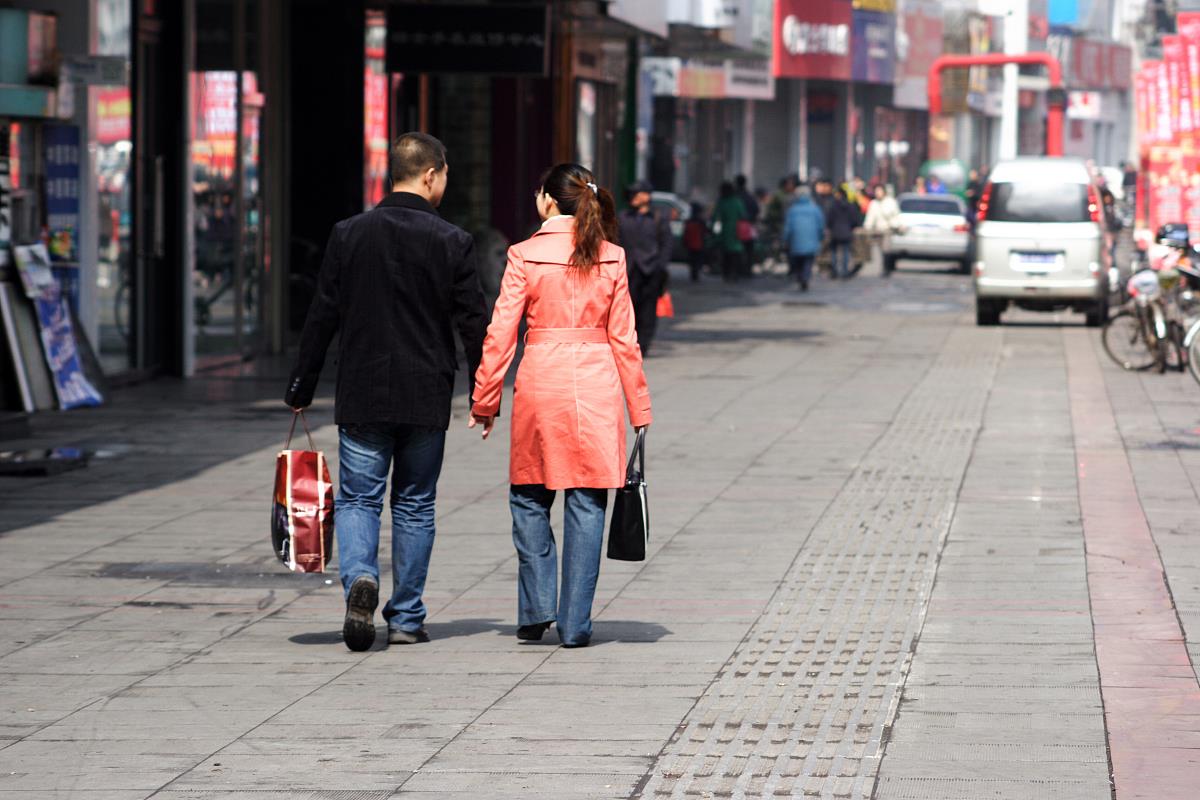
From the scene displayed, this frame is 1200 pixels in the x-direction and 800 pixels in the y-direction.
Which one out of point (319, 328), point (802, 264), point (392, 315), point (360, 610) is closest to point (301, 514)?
point (360, 610)

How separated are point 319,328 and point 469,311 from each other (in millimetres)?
469

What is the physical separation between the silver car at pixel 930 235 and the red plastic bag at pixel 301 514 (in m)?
31.8

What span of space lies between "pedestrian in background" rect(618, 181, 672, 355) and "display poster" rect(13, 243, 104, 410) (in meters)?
4.77

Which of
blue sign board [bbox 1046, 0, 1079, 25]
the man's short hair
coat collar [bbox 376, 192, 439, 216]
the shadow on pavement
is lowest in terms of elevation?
the shadow on pavement

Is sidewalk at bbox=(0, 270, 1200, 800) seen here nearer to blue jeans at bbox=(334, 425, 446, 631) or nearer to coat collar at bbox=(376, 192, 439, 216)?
blue jeans at bbox=(334, 425, 446, 631)

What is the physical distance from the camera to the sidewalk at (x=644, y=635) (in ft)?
19.0

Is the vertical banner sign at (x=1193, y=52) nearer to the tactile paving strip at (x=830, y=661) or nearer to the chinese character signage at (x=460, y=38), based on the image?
the chinese character signage at (x=460, y=38)

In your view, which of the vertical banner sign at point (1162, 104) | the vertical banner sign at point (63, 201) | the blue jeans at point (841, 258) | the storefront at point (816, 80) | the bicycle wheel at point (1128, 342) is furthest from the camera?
the storefront at point (816, 80)

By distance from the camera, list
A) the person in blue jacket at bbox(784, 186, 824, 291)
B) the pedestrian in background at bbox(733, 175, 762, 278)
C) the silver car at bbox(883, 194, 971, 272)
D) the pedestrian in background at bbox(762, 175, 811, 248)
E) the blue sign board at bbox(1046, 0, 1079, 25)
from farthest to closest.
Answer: the blue sign board at bbox(1046, 0, 1079, 25) → the pedestrian in background at bbox(762, 175, 811, 248) → the silver car at bbox(883, 194, 971, 272) → the pedestrian in background at bbox(733, 175, 762, 278) → the person in blue jacket at bbox(784, 186, 824, 291)

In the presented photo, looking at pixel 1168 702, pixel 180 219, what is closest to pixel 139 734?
pixel 1168 702

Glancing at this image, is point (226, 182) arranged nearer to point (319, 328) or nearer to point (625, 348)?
point (319, 328)

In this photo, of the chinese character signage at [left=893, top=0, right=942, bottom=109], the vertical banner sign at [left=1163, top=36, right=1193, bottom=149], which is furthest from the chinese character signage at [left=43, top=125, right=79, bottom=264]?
the chinese character signage at [left=893, top=0, right=942, bottom=109]

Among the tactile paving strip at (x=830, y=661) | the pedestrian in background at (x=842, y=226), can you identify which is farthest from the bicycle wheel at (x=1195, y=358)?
the pedestrian in background at (x=842, y=226)

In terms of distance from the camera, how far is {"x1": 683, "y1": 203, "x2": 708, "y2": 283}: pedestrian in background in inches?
1415
